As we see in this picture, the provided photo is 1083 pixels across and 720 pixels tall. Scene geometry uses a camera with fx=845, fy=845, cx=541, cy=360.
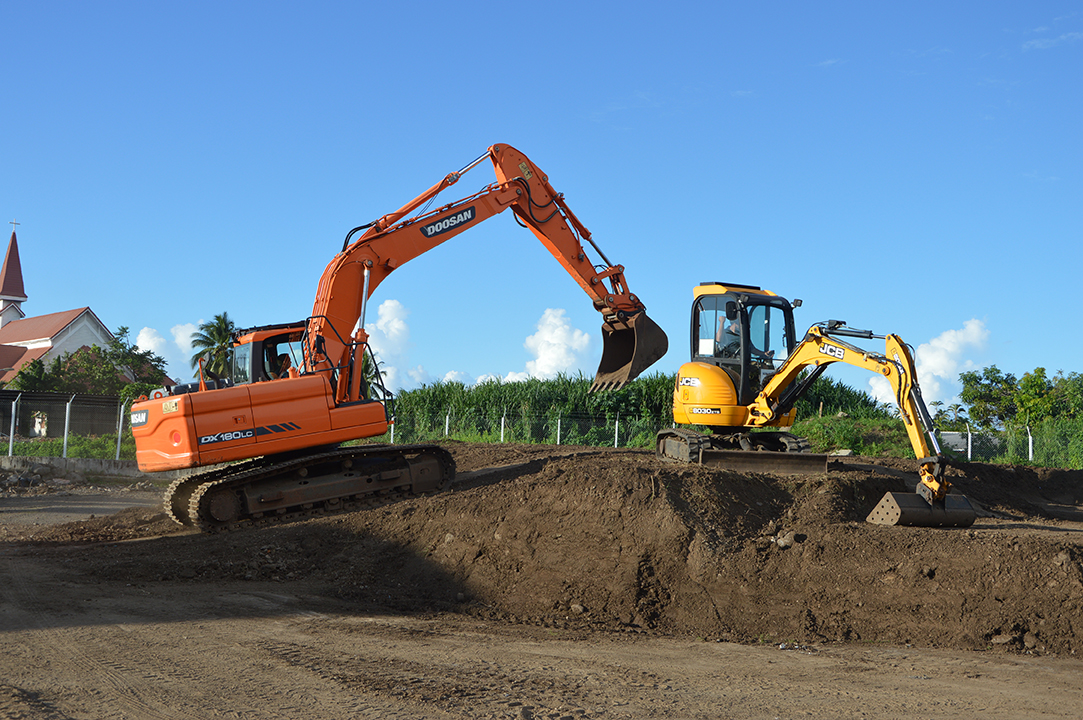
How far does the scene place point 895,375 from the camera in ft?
33.2

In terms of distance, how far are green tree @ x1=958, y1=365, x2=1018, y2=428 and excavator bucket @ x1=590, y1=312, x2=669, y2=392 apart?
23561 mm

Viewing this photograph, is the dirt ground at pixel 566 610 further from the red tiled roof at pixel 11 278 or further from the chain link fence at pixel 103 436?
the red tiled roof at pixel 11 278

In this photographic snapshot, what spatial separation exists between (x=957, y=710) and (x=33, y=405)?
22.9 meters

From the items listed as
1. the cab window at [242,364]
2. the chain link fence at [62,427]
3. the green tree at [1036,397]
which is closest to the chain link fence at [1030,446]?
the green tree at [1036,397]

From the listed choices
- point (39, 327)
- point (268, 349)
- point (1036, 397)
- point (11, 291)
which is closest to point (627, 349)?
point (268, 349)

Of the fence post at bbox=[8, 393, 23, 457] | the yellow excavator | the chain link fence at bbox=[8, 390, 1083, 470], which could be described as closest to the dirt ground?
the yellow excavator

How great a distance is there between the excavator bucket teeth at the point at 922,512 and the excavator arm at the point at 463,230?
418cm

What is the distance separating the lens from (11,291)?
70.1m

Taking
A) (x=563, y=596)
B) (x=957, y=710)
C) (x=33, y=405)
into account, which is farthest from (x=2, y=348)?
(x=957, y=710)

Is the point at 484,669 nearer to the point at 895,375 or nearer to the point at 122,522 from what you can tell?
the point at 895,375

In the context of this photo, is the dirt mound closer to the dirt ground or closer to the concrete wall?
the dirt ground

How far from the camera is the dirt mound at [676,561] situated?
7391mm

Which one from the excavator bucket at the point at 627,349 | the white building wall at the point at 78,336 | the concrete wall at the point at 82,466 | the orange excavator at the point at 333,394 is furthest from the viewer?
the white building wall at the point at 78,336

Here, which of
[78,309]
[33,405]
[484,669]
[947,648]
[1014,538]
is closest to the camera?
[484,669]
